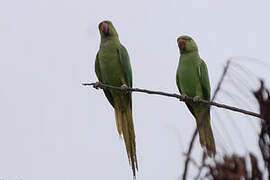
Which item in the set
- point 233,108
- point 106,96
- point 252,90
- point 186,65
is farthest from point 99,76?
point 252,90

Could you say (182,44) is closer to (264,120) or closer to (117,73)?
(117,73)

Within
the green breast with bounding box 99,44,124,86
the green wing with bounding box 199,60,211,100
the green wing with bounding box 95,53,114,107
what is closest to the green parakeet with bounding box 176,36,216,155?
the green wing with bounding box 199,60,211,100

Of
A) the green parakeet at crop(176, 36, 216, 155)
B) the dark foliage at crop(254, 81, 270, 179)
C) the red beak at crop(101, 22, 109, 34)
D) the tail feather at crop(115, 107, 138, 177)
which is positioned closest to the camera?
the dark foliage at crop(254, 81, 270, 179)

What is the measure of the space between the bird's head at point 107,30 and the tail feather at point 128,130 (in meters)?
1.02

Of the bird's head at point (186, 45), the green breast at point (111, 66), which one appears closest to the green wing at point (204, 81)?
the bird's head at point (186, 45)

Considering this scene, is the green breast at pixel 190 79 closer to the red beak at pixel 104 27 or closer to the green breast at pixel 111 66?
the green breast at pixel 111 66

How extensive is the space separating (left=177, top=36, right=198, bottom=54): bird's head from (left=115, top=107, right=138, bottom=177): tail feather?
3.43 feet

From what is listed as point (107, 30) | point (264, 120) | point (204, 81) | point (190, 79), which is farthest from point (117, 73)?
point (264, 120)

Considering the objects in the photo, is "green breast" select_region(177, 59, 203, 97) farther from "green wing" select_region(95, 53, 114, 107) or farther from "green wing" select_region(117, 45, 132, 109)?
"green wing" select_region(95, 53, 114, 107)

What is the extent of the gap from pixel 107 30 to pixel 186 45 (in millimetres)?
1044

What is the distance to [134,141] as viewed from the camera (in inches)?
203

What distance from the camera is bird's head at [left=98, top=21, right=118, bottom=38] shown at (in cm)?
608

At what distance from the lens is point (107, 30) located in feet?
20.0

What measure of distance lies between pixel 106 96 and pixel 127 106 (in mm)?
366
